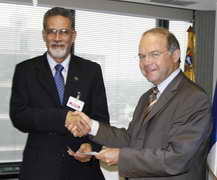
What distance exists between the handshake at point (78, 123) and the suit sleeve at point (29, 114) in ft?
0.11

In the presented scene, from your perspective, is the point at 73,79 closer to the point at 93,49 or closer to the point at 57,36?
the point at 57,36

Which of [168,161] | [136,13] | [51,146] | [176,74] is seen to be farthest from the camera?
[136,13]

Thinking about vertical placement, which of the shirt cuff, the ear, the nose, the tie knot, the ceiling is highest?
the ceiling

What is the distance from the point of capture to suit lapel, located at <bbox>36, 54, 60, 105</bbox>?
2.10 meters

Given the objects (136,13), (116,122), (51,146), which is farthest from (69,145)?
(136,13)

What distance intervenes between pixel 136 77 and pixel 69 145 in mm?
2958

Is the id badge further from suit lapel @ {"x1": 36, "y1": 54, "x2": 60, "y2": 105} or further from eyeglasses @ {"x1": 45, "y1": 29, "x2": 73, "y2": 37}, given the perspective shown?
eyeglasses @ {"x1": 45, "y1": 29, "x2": 73, "y2": 37}

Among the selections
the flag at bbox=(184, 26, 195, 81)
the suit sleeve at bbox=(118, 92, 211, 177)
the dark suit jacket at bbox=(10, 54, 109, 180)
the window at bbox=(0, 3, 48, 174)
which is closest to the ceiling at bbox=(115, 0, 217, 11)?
the flag at bbox=(184, 26, 195, 81)

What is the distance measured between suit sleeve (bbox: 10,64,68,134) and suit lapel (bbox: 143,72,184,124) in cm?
54

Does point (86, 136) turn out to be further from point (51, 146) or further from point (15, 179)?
point (15, 179)

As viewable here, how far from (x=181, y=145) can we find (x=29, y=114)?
901 mm

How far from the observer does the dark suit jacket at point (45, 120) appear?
81.6 inches

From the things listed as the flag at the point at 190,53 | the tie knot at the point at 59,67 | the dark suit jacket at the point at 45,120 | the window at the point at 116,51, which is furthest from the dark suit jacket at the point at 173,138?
the flag at the point at 190,53

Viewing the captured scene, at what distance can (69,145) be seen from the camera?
→ 215 cm
